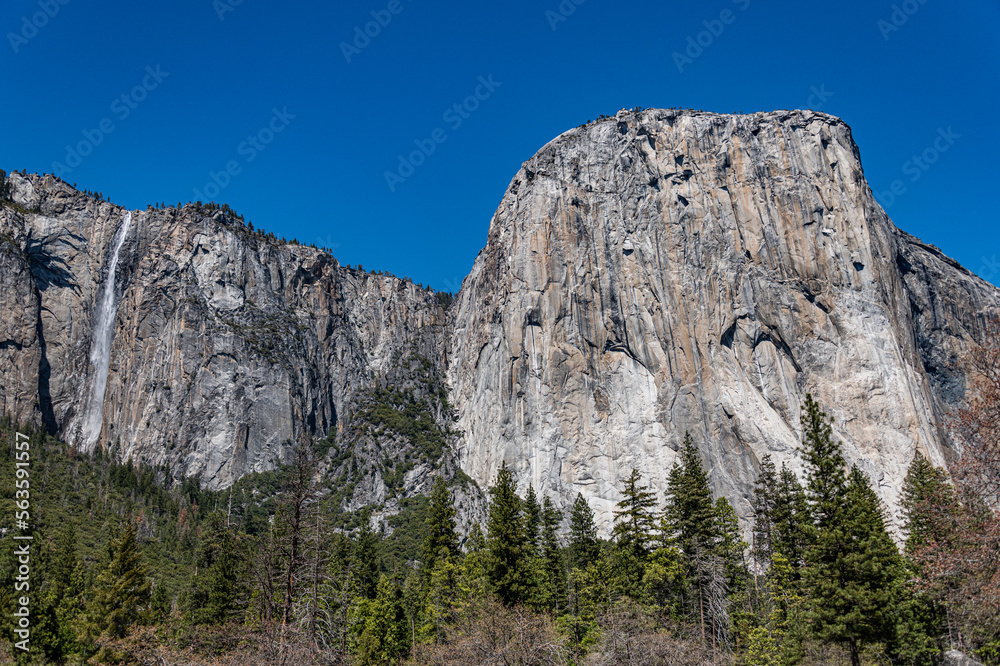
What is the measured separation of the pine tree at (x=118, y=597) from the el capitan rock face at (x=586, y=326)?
78.0 meters

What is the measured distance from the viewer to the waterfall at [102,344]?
154 meters

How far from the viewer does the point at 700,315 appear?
380 feet

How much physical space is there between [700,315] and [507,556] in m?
81.8

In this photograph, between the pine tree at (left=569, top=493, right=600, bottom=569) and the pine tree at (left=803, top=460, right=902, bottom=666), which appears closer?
the pine tree at (left=803, top=460, right=902, bottom=666)

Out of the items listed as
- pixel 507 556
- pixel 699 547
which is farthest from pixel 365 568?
pixel 699 547

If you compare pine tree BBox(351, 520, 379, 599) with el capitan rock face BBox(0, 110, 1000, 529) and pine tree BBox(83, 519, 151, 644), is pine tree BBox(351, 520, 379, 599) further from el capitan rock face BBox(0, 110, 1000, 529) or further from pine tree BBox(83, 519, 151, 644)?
el capitan rock face BBox(0, 110, 1000, 529)

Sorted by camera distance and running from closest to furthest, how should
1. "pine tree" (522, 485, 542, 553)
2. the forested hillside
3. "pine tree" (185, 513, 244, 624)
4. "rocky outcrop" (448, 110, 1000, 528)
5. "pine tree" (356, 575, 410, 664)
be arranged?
the forested hillside < "pine tree" (356, 575, 410, 664) < "pine tree" (185, 513, 244, 624) < "pine tree" (522, 485, 542, 553) < "rocky outcrop" (448, 110, 1000, 528)

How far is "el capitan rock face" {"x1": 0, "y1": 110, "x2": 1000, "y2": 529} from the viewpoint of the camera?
110 m

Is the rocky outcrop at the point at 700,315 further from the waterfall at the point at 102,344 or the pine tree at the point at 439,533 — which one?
the waterfall at the point at 102,344

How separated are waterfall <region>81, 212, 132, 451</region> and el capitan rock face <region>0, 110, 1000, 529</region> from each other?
173 centimetres

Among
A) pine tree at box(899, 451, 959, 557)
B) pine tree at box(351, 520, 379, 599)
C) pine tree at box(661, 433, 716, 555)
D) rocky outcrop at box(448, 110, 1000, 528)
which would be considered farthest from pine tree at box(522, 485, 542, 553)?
rocky outcrop at box(448, 110, 1000, 528)

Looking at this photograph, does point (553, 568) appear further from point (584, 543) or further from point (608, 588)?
point (608, 588)

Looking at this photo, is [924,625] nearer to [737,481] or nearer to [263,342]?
[737,481]

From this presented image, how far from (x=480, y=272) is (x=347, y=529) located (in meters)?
59.4
